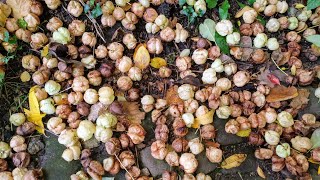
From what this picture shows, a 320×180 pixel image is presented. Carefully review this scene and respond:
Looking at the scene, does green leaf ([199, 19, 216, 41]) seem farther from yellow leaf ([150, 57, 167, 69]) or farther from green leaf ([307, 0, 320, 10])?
green leaf ([307, 0, 320, 10])

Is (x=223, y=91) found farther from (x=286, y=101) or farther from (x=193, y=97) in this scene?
(x=286, y=101)

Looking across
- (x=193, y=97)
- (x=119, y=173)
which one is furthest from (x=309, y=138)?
(x=119, y=173)

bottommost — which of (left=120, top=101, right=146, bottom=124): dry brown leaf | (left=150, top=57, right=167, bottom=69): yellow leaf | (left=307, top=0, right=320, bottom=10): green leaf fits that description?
(left=120, top=101, right=146, bottom=124): dry brown leaf

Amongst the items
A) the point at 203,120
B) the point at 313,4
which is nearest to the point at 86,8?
the point at 203,120

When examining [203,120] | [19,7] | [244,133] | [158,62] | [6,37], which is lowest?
[244,133]

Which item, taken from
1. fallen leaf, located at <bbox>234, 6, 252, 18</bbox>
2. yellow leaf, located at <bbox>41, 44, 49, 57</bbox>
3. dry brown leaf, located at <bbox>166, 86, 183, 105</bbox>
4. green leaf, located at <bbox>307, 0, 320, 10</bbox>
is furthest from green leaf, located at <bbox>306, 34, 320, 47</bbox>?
yellow leaf, located at <bbox>41, 44, 49, 57</bbox>

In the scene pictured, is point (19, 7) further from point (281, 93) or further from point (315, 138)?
point (315, 138)

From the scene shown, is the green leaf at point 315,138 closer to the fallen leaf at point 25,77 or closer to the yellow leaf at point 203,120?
the yellow leaf at point 203,120
